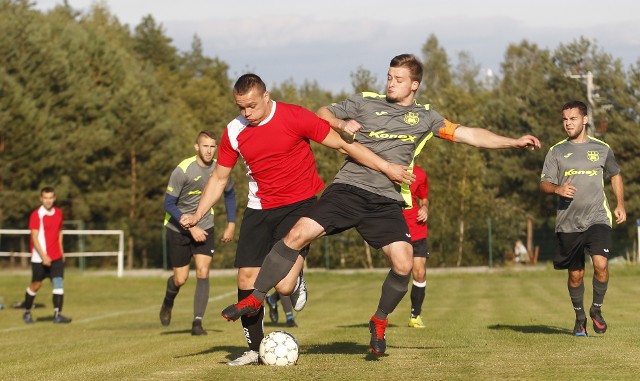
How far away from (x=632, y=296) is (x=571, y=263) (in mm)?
12707

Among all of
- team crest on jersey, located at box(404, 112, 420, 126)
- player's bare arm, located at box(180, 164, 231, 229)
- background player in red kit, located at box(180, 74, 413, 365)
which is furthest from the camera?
player's bare arm, located at box(180, 164, 231, 229)

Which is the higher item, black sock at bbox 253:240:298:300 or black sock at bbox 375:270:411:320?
black sock at bbox 253:240:298:300

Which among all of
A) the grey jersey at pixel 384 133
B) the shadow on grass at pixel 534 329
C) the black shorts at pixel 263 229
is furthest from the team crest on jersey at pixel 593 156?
the black shorts at pixel 263 229

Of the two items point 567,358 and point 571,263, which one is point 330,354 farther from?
point 571,263

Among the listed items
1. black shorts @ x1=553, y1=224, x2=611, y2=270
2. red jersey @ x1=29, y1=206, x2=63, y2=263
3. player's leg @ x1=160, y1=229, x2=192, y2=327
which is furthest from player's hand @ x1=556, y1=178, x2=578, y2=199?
red jersey @ x1=29, y1=206, x2=63, y2=263

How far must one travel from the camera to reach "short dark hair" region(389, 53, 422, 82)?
32.9ft

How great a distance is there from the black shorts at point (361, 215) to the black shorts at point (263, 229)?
482 millimetres

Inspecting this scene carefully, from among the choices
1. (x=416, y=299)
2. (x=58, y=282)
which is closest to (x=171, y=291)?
(x=416, y=299)

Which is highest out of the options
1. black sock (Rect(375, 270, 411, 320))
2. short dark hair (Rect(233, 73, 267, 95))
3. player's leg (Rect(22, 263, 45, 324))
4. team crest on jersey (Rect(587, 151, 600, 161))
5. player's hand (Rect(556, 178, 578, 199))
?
short dark hair (Rect(233, 73, 267, 95))

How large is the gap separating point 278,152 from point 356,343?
296cm

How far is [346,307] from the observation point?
938 inches

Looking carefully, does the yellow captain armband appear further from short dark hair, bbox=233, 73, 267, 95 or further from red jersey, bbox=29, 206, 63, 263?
red jersey, bbox=29, 206, 63, 263

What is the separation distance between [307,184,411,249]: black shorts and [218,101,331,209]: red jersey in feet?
1.51

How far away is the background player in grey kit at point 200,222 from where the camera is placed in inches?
583
